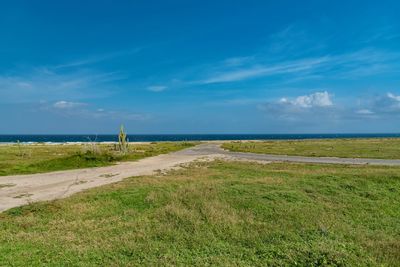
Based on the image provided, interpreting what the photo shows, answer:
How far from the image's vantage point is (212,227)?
43.2 feet

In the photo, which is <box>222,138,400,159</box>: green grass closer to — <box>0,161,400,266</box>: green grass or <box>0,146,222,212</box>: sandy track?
<box>0,161,400,266</box>: green grass

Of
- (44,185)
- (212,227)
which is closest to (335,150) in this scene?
(44,185)

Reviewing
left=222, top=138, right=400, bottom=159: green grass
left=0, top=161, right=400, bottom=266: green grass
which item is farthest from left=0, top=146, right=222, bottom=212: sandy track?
left=222, top=138, right=400, bottom=159: green grass

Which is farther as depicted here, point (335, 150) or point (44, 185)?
point (335, 150)

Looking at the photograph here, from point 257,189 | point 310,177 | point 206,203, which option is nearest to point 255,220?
point 206,203

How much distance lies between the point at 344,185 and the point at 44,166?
27.9 meters

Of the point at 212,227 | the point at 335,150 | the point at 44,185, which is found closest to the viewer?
the point at 212,227

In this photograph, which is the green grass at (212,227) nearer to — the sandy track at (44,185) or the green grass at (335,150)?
the sandy track at (44,185)

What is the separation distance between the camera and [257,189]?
1958cm

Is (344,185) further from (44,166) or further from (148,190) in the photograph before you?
(44,166)

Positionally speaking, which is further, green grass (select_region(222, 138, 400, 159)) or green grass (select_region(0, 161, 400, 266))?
green grass (select_region(222, 138, 400, 159))

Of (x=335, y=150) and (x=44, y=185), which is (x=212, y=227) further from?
(x=335, y=150)

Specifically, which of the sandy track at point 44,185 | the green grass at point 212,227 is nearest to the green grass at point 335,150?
the green grass at point 212,227

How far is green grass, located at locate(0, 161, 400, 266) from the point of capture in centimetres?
1020
